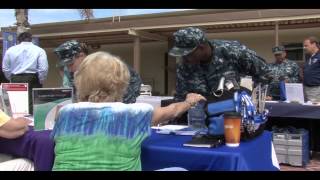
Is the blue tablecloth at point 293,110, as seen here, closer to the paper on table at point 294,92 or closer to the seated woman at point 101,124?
the paper on table at point 294,92

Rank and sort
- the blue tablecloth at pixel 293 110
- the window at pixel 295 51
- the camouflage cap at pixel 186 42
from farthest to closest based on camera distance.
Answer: the window at pixel 295 51, the blue tablecloth at pixel 293 110, the camouflage cap at pixel 186 42

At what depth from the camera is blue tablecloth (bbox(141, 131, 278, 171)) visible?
217 cm

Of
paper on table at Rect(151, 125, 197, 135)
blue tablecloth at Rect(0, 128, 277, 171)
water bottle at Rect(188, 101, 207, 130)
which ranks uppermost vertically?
water bottle at Rect(188, 101, 207, 130)

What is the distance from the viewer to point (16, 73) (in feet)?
17.9

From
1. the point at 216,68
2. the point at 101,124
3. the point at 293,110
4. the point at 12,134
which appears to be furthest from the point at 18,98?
Answer: the point at 293,110

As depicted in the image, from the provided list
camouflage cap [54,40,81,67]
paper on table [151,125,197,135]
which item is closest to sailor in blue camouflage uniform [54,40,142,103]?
camouflage cap [54,40,81,67]

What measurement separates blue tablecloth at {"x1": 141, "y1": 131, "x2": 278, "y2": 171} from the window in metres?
8.92

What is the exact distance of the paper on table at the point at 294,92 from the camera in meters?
5.70

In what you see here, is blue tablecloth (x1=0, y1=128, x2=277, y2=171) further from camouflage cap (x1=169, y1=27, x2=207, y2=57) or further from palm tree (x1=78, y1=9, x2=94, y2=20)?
palm tree (x1=78, y1=9, x2=94, y2=20)

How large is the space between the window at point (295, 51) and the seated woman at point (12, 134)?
30.2 ft

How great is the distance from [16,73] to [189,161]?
375cm

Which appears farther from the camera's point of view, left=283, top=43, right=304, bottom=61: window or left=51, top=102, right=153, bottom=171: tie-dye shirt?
left=283, top=43, right=304, bottom=61: window

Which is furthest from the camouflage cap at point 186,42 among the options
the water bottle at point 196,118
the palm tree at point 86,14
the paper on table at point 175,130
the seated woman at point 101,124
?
the palm tree at point 86,14
